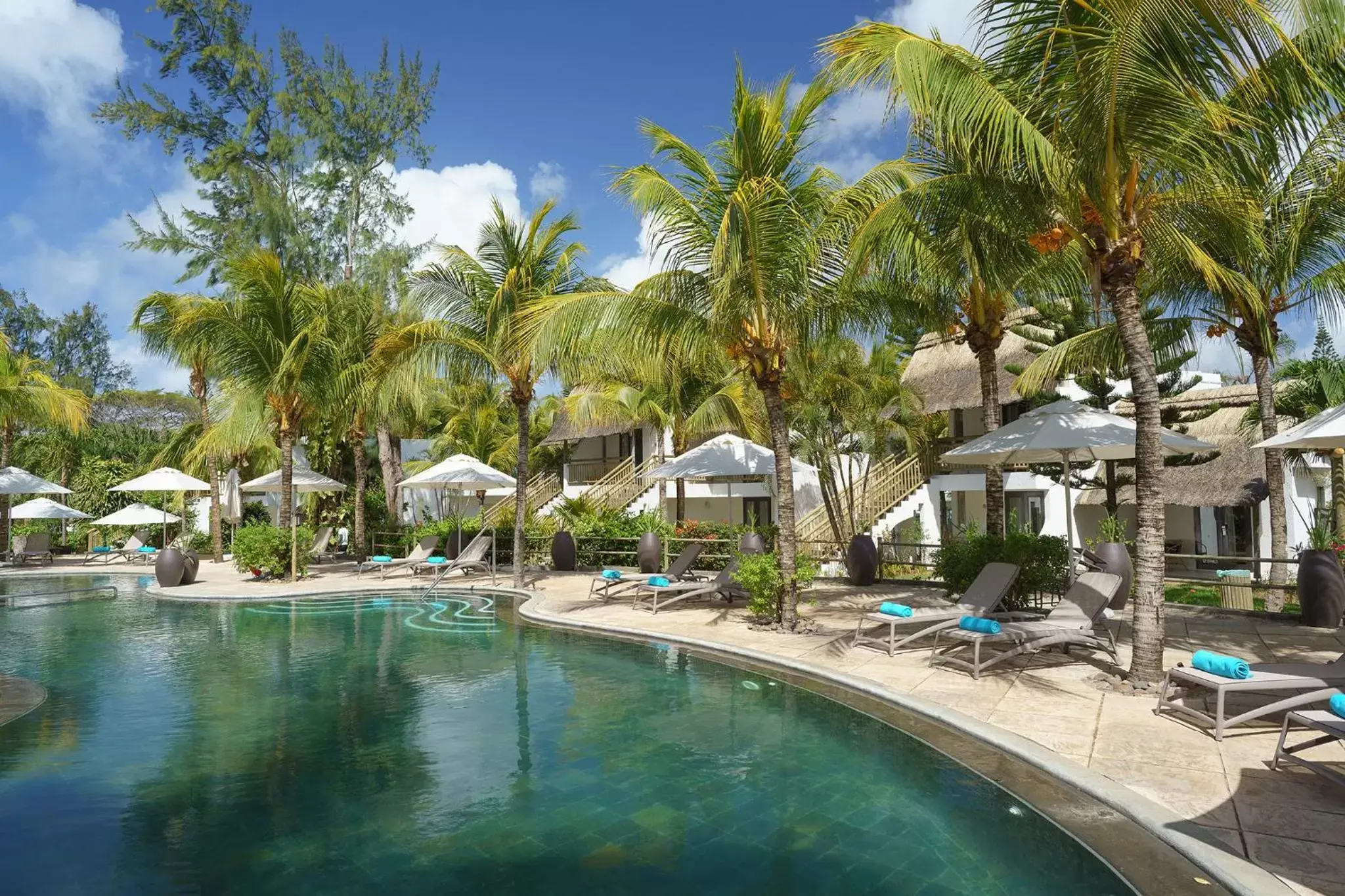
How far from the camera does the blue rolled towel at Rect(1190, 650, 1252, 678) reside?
5688 mm

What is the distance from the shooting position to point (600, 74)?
21.0 meters

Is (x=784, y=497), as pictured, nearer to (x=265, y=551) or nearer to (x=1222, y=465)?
(x=265, y=551)

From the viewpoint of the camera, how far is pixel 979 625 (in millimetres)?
7977

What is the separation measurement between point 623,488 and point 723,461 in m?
10.4

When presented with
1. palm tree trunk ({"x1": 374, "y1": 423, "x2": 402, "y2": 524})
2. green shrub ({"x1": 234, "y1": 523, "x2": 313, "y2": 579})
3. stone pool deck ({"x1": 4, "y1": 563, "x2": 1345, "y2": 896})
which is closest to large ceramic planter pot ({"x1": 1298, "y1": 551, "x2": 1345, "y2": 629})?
stone pool deck ({"x1": 4, "y1": 563, "x2": 1345, "y2": 896})

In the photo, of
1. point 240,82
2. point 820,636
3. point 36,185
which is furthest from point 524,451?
point 36,185

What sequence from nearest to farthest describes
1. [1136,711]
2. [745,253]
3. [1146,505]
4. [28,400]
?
[1136,711]
[1146,505]
[745,253]
[28,400]

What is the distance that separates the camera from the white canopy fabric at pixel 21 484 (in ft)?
68.9

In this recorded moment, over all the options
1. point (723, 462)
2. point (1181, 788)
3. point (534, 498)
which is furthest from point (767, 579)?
point (534, 498)

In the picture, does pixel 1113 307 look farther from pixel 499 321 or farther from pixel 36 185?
pixel 36 185

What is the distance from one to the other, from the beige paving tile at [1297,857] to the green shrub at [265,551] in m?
17.8

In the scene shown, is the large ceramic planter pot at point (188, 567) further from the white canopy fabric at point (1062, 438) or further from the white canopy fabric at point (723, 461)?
the white canopy fabric at point (1062, 438)

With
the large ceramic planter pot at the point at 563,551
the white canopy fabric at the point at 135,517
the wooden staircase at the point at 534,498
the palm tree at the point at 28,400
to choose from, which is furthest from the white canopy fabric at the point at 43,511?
the large ceramic planter pot at the point at 563,551

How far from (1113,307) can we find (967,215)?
7.94 ft
